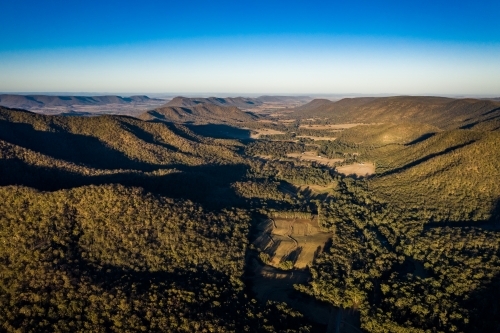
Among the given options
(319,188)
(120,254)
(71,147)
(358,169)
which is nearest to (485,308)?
(120,254)

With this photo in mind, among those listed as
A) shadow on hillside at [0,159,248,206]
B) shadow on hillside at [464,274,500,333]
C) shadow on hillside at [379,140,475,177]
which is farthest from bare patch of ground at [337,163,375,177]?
shadow on hillside at [464,274,500,333]

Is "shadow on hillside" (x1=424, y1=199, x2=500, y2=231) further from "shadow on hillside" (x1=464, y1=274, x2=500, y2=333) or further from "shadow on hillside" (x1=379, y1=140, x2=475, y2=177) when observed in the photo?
"shadow on hillside" (x1=379, y1=140, x2=475, y2=177)

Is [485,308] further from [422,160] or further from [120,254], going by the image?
[422,160]

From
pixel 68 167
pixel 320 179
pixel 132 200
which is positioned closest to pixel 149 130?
pixel 68 167

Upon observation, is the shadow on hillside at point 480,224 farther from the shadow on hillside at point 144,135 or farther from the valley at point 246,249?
the shadow on hillside at point 144,135

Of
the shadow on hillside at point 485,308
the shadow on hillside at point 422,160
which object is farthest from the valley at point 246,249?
the shadow on hillside at point 422,160

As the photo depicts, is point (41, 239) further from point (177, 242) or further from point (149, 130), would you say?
point (149, 130)
